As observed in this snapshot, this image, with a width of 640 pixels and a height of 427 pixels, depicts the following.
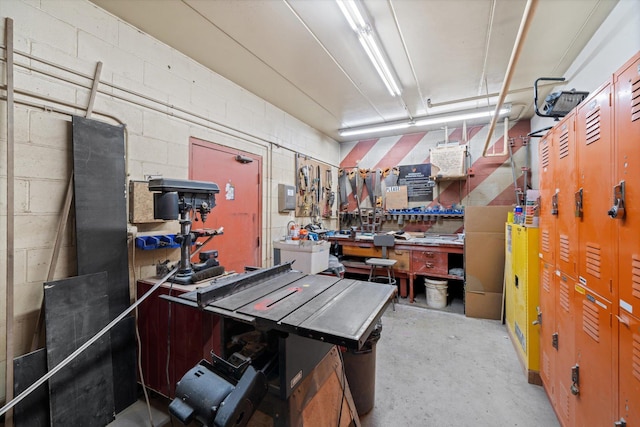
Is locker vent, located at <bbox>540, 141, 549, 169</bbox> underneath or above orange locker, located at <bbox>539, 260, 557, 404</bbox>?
above

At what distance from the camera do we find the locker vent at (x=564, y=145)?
1645 mm

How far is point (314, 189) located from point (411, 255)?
1.90 m

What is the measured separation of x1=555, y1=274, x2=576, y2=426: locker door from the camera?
1.52 metres

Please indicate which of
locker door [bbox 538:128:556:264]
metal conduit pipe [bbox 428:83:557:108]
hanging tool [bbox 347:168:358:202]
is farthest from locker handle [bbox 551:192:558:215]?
hanging tool [bbox 347:168:358:202]

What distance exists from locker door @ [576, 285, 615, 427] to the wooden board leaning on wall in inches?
130

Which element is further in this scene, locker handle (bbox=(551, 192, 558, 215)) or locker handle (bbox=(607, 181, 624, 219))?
locker handle (bbox=(551, 192, 558, 215))

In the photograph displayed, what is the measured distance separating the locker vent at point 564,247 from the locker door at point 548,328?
0.67 ft

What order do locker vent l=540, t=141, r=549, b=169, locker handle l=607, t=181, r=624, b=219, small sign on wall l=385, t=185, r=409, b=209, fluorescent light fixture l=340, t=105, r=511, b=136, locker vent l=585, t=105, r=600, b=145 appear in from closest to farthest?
locker handle l=607, t=181, r=624, b=219
locker vent l=585, t=105, r=600, b=145
locker vent l=540, t=141, r=549, b=169
fluorescent light fixture l=340, t=105, r=511, b=136
small sign on wall l=385, t=185, r=409, b=209

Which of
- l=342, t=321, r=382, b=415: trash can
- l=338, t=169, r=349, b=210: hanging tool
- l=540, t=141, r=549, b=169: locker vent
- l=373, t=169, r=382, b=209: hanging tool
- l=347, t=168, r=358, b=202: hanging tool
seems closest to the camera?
l=342, t=321, r=382, b=415: trash can

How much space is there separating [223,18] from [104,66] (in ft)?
3.05

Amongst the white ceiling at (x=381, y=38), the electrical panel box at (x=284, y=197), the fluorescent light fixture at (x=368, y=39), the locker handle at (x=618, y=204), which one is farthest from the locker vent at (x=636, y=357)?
the electrical panel box at (x=284, y=197)

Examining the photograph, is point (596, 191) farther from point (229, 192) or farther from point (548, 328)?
point (229, 192)

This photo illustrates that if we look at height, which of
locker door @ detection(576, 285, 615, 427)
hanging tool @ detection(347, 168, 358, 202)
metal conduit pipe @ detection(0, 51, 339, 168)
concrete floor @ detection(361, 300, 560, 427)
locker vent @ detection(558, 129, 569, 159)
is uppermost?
metal conduit pipe @ detection(0, 51, 339, 168)

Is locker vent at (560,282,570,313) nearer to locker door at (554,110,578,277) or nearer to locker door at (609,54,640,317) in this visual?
locker door at (554,110,578,277)
